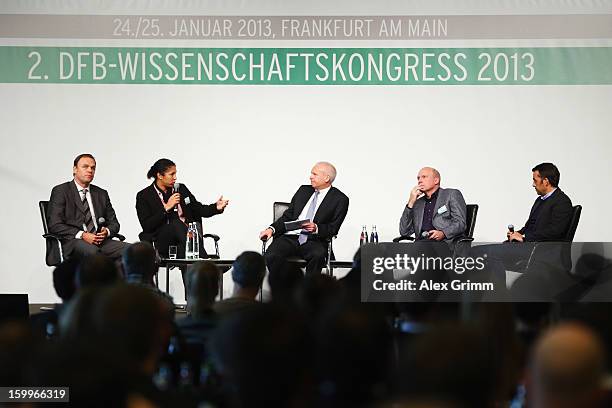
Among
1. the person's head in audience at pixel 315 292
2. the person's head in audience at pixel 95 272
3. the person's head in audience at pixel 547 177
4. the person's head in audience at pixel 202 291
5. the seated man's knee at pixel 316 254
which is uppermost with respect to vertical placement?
the person's head in audience at pixel 547 177

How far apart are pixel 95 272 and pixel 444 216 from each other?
439 centimetres

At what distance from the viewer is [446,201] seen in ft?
23.4

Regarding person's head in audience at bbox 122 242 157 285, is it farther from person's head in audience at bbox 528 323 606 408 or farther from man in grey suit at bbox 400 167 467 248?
man in grey suit at bbox 400 167 467 248

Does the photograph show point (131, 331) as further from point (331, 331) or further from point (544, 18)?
point (544, 18)

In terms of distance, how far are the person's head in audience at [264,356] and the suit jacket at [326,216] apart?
5405 mm

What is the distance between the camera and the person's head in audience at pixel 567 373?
118 centimetres

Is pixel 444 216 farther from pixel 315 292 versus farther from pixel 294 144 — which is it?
pixel 315 292

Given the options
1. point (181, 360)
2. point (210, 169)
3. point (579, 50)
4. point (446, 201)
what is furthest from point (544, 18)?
point (181, 360)

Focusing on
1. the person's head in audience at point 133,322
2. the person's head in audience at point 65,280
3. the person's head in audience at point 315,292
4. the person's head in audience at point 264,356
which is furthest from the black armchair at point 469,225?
the person's head in audience at point 264,356

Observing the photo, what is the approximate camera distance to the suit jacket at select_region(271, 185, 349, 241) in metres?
7.04

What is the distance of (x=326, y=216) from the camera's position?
7.16 m

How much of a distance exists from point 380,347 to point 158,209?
19.0 feet

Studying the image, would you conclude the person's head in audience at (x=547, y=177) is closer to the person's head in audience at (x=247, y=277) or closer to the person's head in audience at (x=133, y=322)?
the person's head in audience at (x=247, y=277)

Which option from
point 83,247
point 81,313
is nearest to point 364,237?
point 83,247
